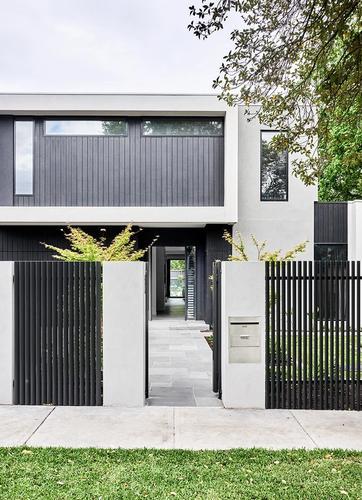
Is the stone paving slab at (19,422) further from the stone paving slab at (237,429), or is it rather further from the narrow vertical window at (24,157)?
the narrow vertical window at (24,157)

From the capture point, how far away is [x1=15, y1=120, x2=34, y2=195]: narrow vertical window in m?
14.6

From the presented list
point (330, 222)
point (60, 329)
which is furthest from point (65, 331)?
point (330, 222)

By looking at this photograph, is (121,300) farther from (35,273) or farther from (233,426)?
(233,426)

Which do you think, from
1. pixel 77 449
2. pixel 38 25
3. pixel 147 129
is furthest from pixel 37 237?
pixel 77 449

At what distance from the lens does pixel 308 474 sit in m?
4.18

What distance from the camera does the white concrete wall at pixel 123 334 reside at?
6.34 m

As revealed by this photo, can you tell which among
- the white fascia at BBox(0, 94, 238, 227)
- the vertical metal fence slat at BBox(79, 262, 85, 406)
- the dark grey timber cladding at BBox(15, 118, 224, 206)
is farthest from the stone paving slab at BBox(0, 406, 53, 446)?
the dark grey timber cladding at BBox(15, 118, 224, 206)

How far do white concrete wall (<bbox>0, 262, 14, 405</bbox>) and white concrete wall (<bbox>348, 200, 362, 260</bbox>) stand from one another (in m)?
12.4

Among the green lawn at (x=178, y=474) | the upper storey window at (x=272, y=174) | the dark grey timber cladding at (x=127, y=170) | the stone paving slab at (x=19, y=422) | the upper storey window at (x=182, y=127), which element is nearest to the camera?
the green lawn at (x=178, y=474)

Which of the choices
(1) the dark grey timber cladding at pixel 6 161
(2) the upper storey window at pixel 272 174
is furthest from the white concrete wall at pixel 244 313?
(1) the dark grey timber cladding at pixel 6 161

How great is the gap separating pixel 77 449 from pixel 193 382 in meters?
3.34

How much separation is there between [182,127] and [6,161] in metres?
6.16

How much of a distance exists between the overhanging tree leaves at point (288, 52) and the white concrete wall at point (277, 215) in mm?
8043

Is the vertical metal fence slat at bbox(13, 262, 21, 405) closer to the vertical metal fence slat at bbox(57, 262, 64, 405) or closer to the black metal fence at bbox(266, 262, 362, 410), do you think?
the vertical metal fence slat at bbox(57, 262, 64, 405)
